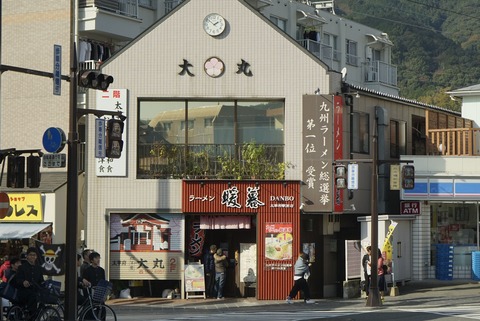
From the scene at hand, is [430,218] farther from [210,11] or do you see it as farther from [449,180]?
[210,11]

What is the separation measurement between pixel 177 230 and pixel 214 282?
216 cm

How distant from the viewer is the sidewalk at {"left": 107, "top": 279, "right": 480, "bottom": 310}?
28.5 m

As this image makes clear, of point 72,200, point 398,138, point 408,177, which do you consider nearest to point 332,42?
point 398,138

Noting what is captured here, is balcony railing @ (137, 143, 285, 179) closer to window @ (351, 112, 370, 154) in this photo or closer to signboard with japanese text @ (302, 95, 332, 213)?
Result: signboard with japanese text @ (302, 95, 332, 213)

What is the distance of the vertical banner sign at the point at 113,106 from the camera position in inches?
1206

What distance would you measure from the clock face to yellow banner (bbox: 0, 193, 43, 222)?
830cm

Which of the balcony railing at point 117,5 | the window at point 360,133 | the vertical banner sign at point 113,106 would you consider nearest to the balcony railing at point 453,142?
the window at point 360,133

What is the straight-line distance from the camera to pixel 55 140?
20203mm

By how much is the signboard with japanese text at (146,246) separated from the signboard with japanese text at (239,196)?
0.92 meters

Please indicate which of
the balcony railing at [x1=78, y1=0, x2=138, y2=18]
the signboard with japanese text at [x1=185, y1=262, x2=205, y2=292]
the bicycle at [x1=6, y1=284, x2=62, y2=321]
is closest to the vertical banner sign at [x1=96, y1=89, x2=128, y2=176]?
the signboard with japanese text at [x1=185, y1=262, x2=205, y2=292]

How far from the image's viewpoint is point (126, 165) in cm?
3078

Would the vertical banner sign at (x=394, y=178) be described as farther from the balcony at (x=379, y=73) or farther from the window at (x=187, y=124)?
the balcony at (x=379, y=73)

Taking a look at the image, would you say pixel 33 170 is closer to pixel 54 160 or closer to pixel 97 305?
pixel 54 160

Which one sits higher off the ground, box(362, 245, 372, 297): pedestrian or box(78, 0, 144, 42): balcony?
box(78, 0, 144, 42): balcony
